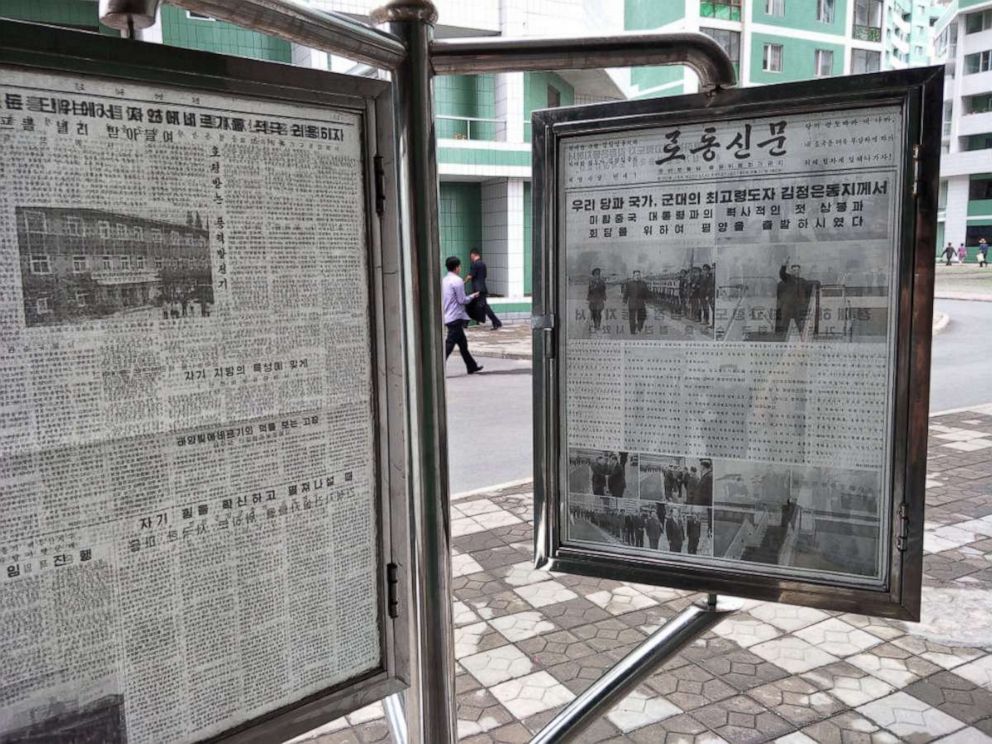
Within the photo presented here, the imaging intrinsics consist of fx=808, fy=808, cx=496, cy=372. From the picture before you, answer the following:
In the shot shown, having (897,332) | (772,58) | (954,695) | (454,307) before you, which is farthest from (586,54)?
(772,58)

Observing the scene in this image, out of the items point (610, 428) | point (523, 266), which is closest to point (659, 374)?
point (610, 428)

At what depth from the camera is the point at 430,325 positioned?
151 cm

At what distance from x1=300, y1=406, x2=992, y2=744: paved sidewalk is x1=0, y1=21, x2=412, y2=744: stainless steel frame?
52.9 inches

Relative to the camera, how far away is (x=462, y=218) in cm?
1772

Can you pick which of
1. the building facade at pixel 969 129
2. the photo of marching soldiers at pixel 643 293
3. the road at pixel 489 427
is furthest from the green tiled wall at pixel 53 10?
the building facade at pixel 969 129

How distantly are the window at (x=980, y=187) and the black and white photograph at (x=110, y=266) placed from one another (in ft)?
149

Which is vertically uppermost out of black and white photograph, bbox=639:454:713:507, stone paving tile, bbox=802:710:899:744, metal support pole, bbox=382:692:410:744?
black and white photograph, bbox=639:454:713:507

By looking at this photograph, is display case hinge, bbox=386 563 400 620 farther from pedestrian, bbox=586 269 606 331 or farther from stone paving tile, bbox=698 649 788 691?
stone paving tile, bbox=698 649 788 691

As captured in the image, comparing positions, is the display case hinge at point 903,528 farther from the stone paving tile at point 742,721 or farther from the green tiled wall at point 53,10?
the green tiled wall at point 53,10

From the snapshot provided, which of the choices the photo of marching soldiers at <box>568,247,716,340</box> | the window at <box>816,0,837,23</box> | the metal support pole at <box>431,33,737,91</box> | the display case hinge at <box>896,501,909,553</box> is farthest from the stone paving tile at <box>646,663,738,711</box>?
the window at <box>816,0,837,23</box>

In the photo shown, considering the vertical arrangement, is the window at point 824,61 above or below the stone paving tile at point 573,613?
above

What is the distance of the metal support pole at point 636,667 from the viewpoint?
1.91 m

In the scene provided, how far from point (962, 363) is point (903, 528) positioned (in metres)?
10.9

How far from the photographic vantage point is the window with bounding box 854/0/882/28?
88.6 feet
